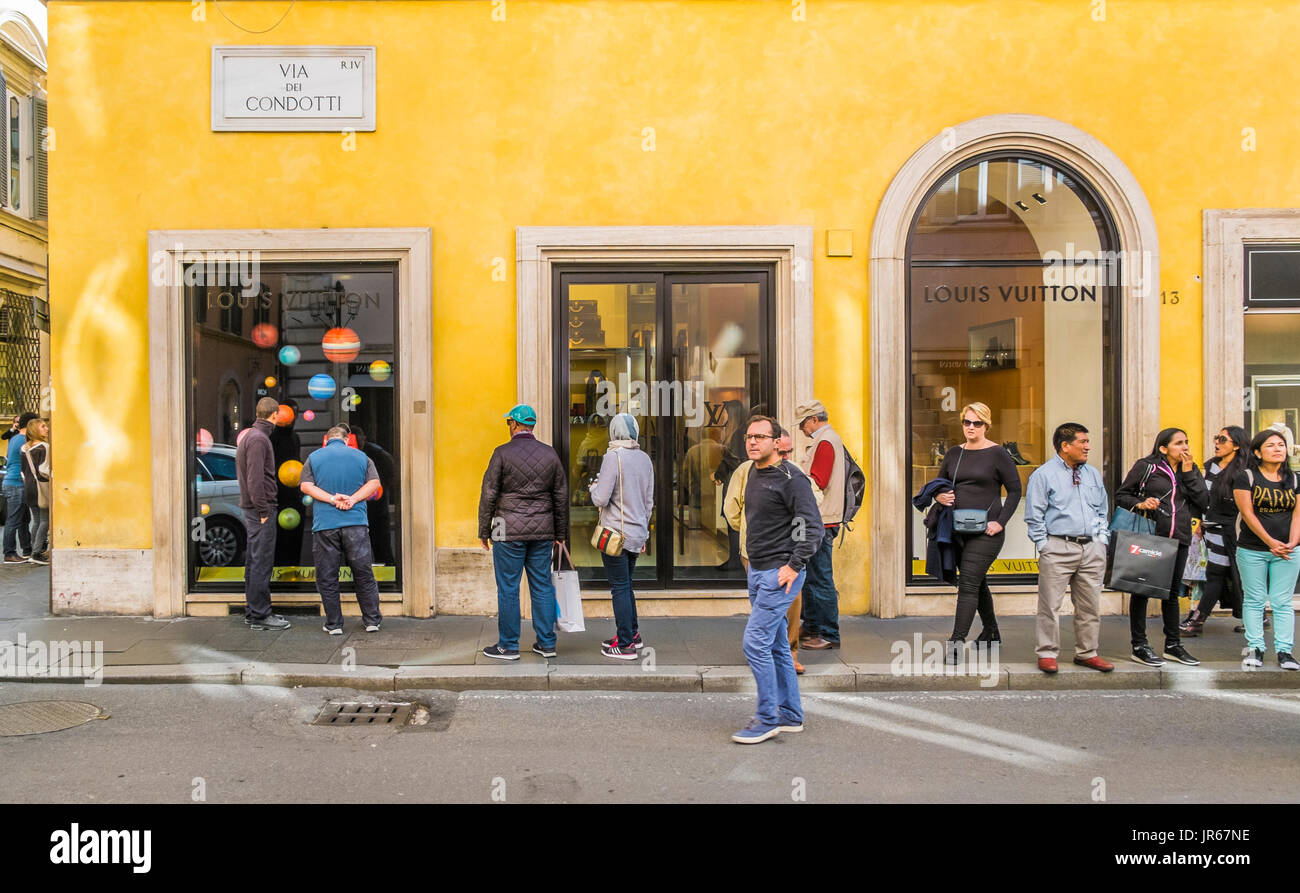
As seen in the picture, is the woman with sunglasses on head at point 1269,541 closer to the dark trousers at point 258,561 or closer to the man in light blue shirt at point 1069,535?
the man in light blue shirt at point 1069,535

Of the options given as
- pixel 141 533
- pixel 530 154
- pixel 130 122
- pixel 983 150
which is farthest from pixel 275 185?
pixel 983 150

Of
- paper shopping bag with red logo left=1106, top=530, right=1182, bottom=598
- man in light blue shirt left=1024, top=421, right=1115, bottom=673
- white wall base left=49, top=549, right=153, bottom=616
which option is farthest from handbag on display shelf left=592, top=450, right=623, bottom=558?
white wall base left=49, top=549, right=153, bottom=616

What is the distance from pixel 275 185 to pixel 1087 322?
801 centimetres

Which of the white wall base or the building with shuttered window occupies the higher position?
the building with shuttered window

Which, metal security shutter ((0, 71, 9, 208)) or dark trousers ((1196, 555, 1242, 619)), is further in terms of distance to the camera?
metal security shutter ((0, 71, 9, 208))

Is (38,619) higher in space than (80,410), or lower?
lower

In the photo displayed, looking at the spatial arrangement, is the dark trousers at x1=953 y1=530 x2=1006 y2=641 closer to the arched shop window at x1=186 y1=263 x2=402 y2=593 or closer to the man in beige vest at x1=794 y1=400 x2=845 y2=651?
the man in beige vest at x1=794 y1=400 x2=845 y2=651

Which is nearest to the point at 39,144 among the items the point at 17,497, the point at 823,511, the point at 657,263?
the point at 17,497

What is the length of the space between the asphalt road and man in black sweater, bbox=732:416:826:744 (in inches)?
14.1

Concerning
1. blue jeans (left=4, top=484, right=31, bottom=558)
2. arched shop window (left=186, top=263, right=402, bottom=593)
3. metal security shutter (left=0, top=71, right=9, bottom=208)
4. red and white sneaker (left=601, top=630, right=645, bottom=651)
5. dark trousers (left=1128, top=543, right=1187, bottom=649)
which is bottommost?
red and white sneaker (left=601, top=630, right=645, bottom=651)

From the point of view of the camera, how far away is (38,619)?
29.1 ft

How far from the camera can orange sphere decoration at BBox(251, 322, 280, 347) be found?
30.2 ft

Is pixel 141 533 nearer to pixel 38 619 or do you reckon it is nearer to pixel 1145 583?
pixel 38 619
